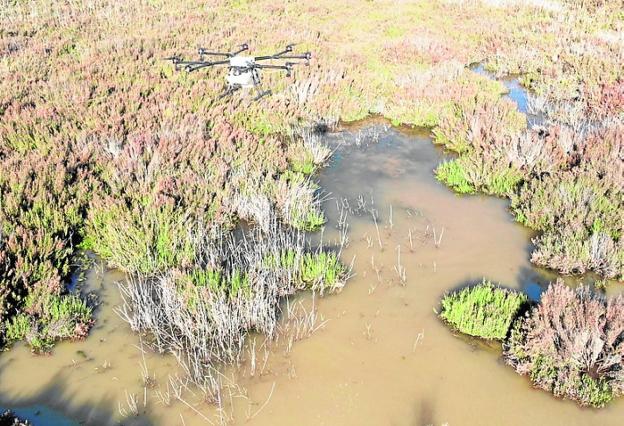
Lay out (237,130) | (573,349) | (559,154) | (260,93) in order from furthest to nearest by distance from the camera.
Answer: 1. (260,93)
2. (237,130)
3. (559,154)
4. (573,349)

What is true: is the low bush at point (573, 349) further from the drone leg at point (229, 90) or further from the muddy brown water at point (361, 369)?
the drone leg at point (229, 90)

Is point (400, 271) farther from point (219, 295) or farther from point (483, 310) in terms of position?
point (219, 295)

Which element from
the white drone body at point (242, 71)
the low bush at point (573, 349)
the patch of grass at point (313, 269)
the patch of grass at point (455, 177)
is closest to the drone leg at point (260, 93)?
the white drone body at point (242, 71)

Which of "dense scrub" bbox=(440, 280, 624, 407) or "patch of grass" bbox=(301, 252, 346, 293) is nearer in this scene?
"dense scrub" bbox=(440, 280, 624, 407)

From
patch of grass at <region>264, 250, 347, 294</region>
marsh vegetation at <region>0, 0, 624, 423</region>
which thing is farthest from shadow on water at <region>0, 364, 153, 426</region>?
patch of grass at <region>264, 250, 347, 294</region>

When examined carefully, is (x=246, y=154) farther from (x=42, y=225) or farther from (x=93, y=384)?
(x=93, y=384)

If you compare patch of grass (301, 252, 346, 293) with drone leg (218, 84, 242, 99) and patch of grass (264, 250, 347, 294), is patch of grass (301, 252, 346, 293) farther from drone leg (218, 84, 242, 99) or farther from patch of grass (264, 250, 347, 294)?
drone leg (218, 84, 242, 99)

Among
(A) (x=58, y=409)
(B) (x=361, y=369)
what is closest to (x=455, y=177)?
(B) (x=361, y=369)
